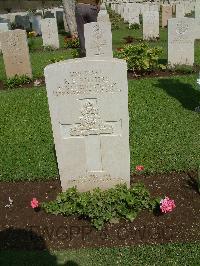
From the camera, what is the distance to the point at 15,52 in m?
10.9

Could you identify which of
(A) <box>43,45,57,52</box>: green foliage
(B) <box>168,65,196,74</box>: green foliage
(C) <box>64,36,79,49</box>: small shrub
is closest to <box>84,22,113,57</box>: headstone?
(B) <box>168,65,196,74</box>: green foliage

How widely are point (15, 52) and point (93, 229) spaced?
7.62 m

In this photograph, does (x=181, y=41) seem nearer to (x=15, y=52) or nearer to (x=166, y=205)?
(x=15, y=52)

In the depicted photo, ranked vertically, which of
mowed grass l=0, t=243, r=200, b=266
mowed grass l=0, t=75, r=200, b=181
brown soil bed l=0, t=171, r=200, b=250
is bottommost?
mowed grass l=0, t=243, r=200, b=266

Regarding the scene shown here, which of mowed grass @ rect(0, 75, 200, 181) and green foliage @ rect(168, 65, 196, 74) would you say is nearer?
mowed grass @ rect(0, 75, 200, 181)

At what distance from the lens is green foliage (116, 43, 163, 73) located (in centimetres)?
1048

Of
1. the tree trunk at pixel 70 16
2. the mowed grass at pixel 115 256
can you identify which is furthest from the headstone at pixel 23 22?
A: the mowed grass at pixel 115 256

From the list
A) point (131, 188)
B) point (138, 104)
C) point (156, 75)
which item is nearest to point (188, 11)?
point (156, 75)

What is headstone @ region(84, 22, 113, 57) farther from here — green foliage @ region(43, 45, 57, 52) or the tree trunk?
the tree trunk

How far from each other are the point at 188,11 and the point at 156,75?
652 inches

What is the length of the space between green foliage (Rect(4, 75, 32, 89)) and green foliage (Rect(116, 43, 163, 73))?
287 centimetres

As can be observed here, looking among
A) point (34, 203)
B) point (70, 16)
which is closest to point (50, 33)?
point (70, 16)

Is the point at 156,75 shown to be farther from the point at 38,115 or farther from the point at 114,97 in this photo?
the point at 114,97

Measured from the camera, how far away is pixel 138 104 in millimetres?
8289
